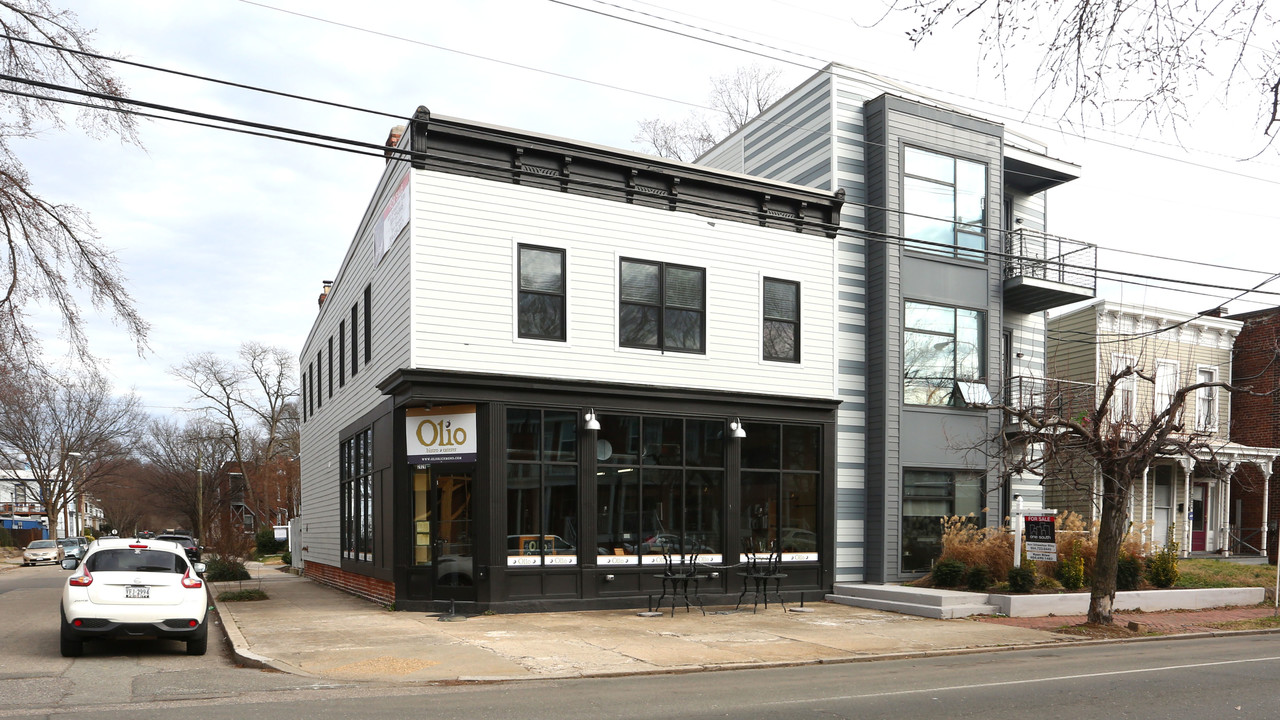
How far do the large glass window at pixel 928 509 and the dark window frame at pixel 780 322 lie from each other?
12.9 ft

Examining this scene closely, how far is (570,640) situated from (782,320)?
31.0ft

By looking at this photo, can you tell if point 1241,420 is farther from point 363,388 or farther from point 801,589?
point 363,388

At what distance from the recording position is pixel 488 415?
1800 cm

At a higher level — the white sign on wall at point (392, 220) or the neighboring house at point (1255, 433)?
the white sign on wall at point (392, 220)

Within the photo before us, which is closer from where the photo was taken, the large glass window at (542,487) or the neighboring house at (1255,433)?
the large glass window at (542,487)

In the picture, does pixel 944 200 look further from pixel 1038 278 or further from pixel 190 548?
pixel 190 548

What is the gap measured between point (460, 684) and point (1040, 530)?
1278 cm

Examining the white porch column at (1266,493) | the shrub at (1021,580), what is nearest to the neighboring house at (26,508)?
the shrub at (1021,580)

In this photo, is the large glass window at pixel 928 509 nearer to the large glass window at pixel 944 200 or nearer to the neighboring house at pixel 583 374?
the neighboring house at pixel 583 374

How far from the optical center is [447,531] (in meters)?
18.1

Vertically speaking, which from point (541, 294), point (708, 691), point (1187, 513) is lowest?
point (1187, 513)

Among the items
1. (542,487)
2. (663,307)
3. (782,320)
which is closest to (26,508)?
(542,487)

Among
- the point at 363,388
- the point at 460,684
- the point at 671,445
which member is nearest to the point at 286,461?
the point at 363,388

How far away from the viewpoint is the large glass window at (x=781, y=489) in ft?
68.3
